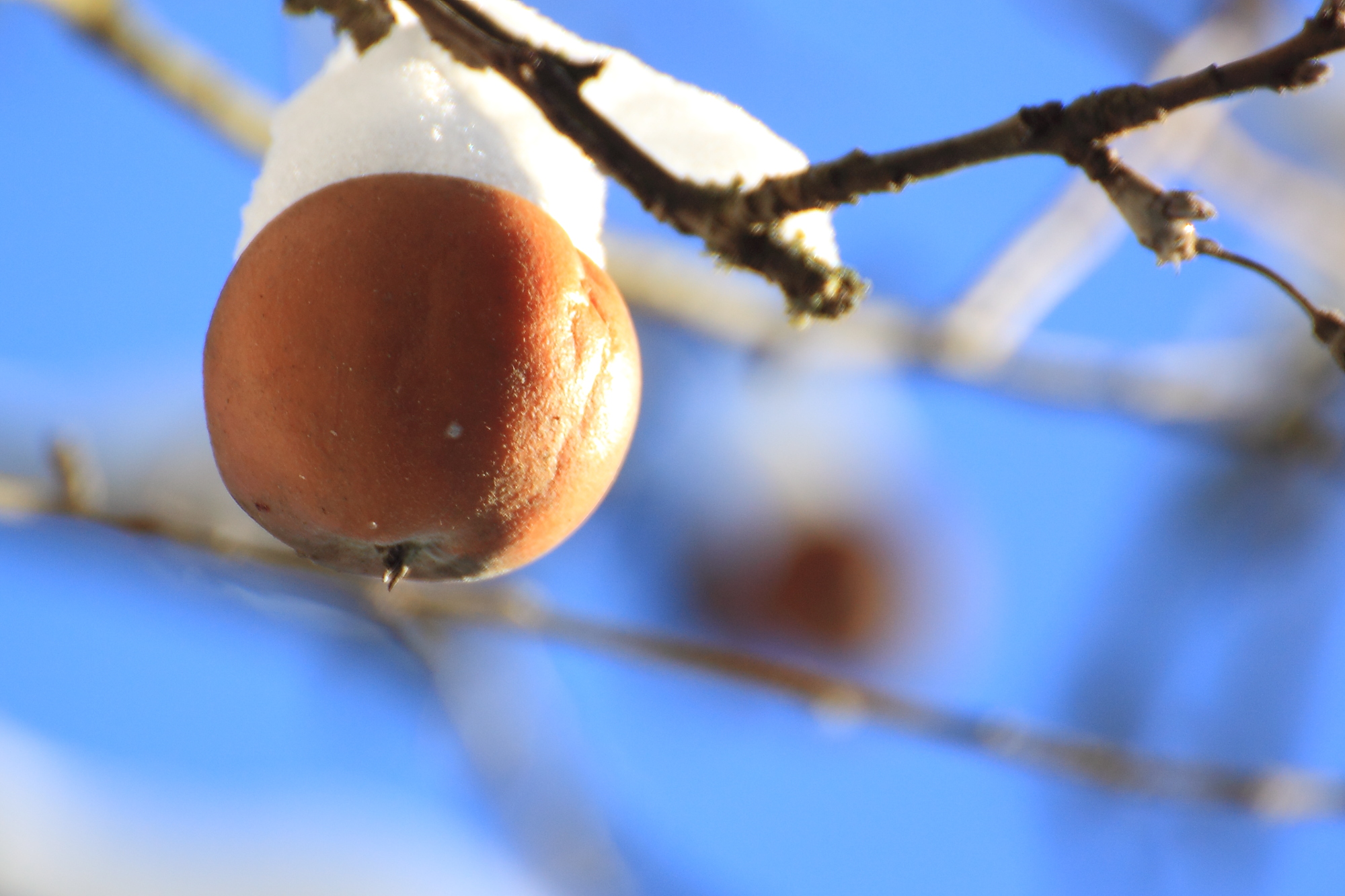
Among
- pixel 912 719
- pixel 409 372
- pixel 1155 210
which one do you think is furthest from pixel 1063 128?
pixel 912 719

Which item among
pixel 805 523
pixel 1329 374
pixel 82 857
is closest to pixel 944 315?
pixel 1329 374

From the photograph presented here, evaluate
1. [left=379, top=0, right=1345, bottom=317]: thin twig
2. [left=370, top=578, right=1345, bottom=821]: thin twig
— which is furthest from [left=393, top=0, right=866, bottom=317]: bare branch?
[left=370, top=578, right=1345, bottom=821]: thin twig

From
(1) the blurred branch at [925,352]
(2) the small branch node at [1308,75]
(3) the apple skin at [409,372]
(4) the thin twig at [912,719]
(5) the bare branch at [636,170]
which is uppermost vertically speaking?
(1) the blurred branch at [925,352]

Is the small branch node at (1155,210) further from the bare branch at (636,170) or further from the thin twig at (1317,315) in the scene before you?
the bare branch at (636,170)

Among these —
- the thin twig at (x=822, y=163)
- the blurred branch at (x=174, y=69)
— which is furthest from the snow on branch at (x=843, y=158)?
the blurred branch at (x=174, y=69)

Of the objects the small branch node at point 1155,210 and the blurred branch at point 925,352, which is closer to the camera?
the small branch node at point 1155,210

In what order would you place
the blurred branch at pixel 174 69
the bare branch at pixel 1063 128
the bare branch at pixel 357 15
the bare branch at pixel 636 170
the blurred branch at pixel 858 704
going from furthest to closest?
the blurred branch at pixel 174 69
the blurred branch at pixel 858 704
the bare branch at pixel 357 15
the bare branch at pixel 636 170
the bare branch at pixel 1063 128

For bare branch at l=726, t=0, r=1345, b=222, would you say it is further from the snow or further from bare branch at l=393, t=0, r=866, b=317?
the snow
